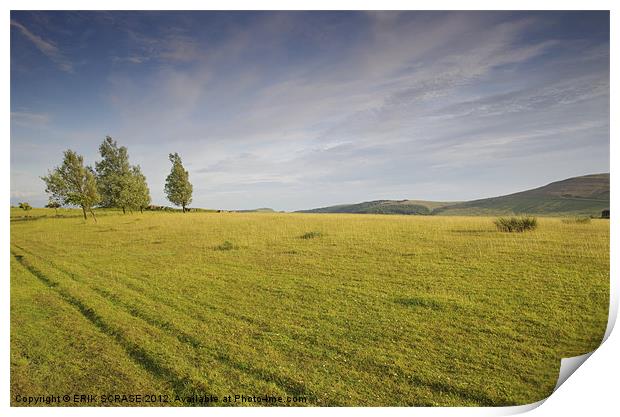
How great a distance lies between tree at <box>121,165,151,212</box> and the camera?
7.32m

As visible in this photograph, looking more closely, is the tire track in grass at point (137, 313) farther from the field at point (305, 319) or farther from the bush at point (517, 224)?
the bush at point (517, 224)

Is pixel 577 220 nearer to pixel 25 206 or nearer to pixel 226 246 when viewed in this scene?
pixel 226 246

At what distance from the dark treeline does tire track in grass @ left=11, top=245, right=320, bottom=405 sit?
1.62 meters

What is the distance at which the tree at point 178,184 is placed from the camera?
7286 millimetres

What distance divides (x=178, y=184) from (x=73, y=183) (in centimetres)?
227

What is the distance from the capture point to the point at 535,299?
5.52m

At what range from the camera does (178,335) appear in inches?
184

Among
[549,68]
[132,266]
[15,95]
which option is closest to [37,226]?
[132,266]

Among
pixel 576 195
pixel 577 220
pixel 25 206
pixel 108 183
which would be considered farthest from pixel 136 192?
pixel 577 220

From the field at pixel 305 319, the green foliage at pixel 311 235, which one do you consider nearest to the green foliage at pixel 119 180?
the field at pixel 305 319

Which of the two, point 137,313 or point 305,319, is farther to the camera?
point 137,313

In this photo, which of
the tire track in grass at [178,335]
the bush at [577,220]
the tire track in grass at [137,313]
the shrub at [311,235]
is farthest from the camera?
the shrub at [311,235]

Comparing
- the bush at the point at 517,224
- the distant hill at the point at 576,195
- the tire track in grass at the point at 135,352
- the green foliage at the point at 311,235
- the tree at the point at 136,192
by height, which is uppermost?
the tree at the point at 136,192

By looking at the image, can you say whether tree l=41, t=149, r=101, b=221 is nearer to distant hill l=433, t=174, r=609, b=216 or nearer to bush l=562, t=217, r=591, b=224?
distant hill l=433, t=174, r=609, b=216
